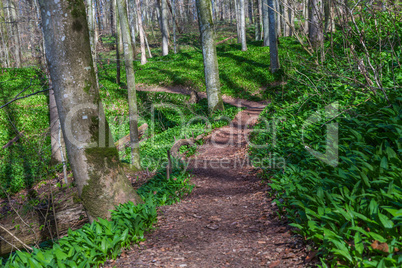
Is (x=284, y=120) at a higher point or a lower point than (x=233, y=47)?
lower

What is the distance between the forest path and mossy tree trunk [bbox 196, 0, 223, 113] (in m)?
5.69

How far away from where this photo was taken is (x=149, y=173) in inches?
314

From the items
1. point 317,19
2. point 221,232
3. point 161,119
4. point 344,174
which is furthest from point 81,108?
point 161,119

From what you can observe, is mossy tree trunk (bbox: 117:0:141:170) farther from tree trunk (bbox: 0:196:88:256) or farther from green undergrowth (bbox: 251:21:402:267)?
green undergrowth (bbox: 251:21:402:267)

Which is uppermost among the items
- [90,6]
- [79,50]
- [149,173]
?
[90,6]

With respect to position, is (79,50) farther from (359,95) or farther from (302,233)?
(359,95)

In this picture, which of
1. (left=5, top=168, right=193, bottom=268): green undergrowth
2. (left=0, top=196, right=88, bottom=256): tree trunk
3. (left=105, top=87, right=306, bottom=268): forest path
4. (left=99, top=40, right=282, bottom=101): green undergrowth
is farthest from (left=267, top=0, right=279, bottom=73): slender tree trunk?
(left=5, top=168, right=193, bottom=268): green undergrowth

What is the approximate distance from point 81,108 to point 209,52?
27.5 ft

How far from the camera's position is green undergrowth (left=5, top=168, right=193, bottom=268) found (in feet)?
10.1

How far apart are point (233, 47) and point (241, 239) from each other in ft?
83.9

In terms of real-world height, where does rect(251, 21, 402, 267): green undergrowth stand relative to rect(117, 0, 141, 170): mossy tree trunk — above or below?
below

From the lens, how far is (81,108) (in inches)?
148

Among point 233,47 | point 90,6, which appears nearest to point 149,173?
point 90,6

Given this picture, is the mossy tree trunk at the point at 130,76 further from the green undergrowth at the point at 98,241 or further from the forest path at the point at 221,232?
the green undergrowth at the point at 98,241
